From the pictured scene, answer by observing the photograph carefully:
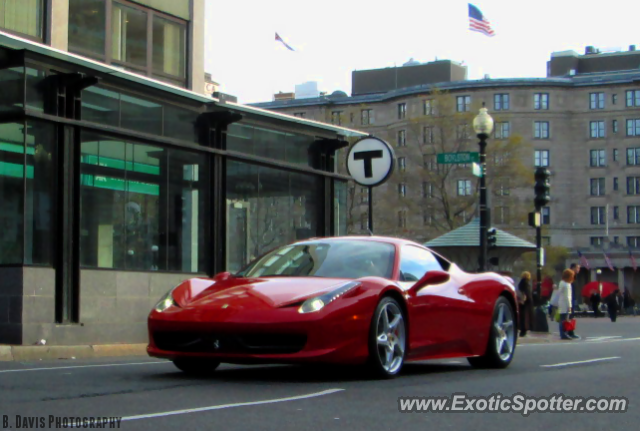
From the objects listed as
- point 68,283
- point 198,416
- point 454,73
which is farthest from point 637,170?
point 198,416

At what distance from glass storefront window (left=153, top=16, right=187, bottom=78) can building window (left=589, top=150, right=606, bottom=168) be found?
3913 inches

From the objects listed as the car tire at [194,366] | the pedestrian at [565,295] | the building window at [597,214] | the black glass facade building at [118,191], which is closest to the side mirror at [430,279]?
the car tire at [194,366]

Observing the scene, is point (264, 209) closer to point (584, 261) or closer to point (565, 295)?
point (565, 295)

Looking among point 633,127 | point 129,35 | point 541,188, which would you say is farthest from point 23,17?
point 633,127

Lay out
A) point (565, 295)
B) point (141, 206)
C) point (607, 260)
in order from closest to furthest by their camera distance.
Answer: point (141, 206)
point (565, 295)
point (607, 260)

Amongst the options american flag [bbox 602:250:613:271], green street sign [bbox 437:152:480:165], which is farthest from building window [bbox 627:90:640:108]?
green street sign [bbox 437:152:480:165]

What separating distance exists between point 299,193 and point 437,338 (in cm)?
1223

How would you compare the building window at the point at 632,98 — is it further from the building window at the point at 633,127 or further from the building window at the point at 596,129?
the building window at the point at 596,129

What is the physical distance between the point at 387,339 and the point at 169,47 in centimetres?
1431

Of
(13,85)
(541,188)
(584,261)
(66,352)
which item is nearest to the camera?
(66,352)

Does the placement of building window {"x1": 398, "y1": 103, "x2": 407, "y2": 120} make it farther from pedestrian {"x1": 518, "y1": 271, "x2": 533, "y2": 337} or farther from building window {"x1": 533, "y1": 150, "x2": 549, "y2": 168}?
pedestrian {"x1": 518, "y1": 271, "x2": 533, "y2": 337}

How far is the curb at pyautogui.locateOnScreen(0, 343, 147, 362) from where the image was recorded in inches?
521

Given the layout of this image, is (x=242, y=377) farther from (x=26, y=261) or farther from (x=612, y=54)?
(x=612, y=54)

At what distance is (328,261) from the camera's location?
9672 millimetres
